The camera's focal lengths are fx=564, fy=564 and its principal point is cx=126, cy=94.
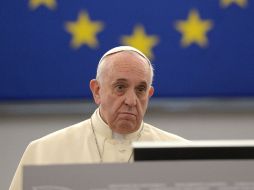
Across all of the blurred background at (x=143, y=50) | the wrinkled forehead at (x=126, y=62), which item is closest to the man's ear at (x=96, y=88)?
the wrinkled forehead at (x=126, y=62)

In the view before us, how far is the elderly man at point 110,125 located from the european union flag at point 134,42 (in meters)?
1.12

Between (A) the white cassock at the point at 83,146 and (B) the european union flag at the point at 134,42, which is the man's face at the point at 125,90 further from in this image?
(B) the european union flag at the point at 134,42

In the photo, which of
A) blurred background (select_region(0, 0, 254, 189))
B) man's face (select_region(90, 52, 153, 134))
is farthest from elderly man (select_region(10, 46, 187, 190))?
blurred background (select_region(0, 0, 254, 189))

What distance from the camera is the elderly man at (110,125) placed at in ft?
9.50

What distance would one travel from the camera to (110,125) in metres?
2.99

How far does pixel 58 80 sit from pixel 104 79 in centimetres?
128

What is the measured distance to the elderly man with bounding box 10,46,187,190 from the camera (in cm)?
289

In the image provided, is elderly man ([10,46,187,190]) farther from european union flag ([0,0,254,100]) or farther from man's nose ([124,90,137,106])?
european union flag ([0,0,254,100])

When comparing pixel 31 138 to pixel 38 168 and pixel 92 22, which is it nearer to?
pixel 92 22

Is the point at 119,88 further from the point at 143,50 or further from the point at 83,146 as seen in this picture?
the point at 143,50

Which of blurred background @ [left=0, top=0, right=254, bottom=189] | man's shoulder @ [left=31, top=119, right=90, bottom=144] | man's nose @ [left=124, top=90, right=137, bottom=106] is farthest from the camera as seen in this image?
blurred background @ [left=0, top=0, right=254, bottom=189]

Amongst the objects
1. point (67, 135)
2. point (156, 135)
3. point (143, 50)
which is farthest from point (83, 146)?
point (143, 50)

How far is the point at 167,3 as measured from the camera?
423 centimetres

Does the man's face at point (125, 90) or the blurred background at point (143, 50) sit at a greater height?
the blurred background at point (143, 50)
